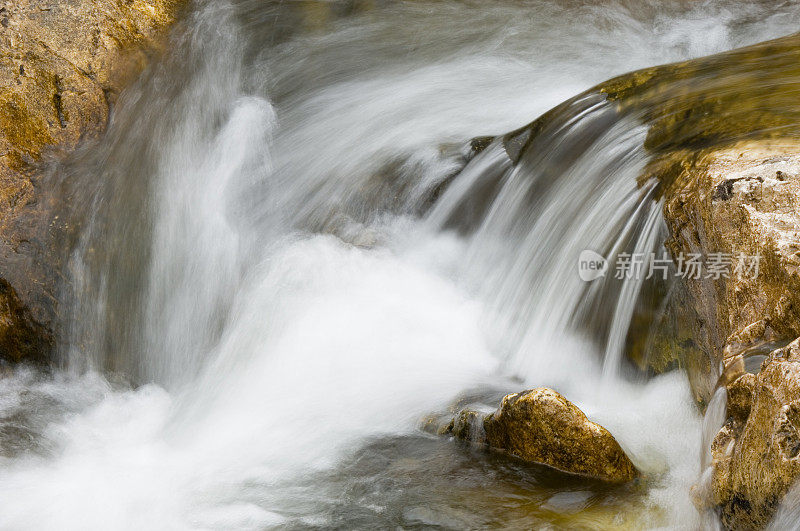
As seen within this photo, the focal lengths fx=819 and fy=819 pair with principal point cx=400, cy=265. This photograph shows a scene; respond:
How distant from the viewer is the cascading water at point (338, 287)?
171 inches

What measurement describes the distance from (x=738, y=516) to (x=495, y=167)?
3583mm

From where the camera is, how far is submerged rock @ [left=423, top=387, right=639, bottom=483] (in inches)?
→ 160

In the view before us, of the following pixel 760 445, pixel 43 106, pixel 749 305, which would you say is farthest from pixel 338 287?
pixel 760 445

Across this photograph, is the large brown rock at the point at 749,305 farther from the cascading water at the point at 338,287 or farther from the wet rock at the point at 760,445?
the cascading water at the point at 338,287

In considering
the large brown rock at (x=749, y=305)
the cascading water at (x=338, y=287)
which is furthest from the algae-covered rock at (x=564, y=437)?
the large brown rock at (x=749, y=305)

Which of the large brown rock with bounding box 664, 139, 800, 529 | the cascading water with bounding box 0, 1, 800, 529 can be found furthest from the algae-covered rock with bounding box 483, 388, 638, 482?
the large brown rock with bounding box 664, 139, 800, 529

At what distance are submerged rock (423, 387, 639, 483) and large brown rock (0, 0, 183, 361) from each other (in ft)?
11.7

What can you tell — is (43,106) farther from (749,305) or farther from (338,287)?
(749,305)

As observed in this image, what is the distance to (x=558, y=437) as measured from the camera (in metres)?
4.11

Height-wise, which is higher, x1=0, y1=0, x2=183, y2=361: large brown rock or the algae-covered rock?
x1=0, y1=0, x2=183, y2=361: large brown rock

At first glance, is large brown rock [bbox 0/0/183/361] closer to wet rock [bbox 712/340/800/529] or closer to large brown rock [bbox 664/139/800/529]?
large brown rock [bbox 664/139/800/529]

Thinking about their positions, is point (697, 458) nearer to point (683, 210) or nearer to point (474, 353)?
point (683, 210)

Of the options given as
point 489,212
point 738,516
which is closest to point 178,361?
point 489,212

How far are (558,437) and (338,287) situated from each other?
244 centimetres
